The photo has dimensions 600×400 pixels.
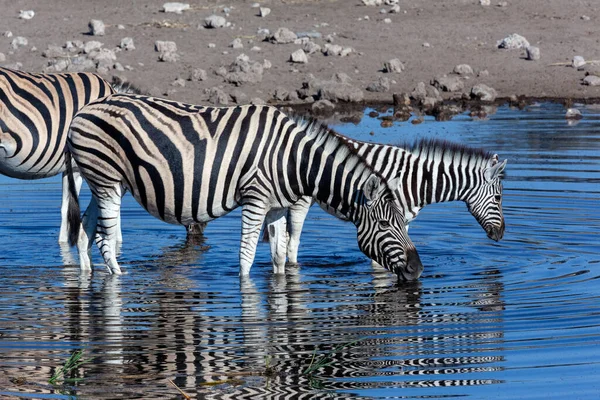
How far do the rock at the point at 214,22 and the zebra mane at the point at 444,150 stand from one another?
13.2m

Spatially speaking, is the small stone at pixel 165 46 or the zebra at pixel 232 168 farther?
the small stone at pixel 165 46

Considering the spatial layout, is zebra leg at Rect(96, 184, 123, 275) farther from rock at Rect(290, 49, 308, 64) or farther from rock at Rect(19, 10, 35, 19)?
rock at Rect(19, 10, 35, 19)

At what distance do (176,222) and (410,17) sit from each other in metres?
15.5

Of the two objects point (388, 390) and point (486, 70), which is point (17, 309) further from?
point (486, 70)

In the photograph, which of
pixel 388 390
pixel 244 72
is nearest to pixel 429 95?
pixel 244 72

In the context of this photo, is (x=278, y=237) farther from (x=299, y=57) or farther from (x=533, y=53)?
(x=533, y=53)

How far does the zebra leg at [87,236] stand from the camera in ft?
33.4

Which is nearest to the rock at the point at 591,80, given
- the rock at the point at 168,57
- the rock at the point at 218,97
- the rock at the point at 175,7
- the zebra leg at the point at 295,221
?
the rock at the point at 218,97

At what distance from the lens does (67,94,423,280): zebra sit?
359 inches

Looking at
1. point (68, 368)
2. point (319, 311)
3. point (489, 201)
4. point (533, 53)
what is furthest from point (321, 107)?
point (68, 368)

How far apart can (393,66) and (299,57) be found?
64.7 inches

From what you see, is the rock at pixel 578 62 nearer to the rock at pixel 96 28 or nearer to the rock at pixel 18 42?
the rock at pixel 96 28

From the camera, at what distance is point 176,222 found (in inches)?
376

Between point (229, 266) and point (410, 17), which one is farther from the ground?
point (410, 17)
